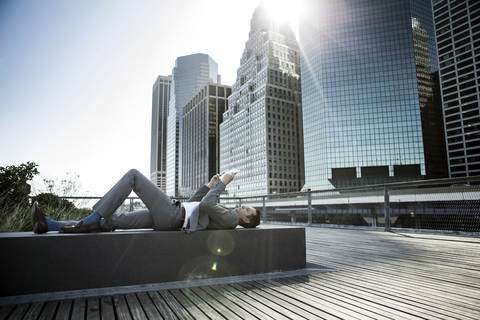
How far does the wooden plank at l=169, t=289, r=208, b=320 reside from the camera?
69.9 inches

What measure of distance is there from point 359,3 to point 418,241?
9237cm

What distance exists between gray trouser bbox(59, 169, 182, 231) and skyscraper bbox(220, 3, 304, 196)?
82.3m

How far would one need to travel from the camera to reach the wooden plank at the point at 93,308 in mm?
1734

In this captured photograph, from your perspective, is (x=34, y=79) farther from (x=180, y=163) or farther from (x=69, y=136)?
(x=180, y=163)

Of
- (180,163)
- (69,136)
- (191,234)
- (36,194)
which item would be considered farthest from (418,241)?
(180,163)

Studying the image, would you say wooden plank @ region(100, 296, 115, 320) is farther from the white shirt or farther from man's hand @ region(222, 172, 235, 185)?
man's hand @ region(222, 172, 235, 185)

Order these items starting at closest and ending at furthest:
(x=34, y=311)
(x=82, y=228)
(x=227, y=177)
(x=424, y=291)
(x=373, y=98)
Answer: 1. (x=34, y=311)
2. (x=424, y=291)
3. (x=82, y=228)
4. (x=227, y=177)
5. (x=373, y=98)

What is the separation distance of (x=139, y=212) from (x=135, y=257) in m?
0.62

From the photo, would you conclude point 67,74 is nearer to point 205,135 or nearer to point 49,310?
point 49,310

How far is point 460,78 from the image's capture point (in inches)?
3191

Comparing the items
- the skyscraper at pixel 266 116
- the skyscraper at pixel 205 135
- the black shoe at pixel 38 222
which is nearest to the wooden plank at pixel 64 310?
the black shoe at pixel 38 222

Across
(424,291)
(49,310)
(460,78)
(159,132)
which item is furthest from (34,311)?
(159,132)

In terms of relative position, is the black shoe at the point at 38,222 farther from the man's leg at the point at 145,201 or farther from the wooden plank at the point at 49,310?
the wooden plank at the point at 49,310

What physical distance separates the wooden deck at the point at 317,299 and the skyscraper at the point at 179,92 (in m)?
141
